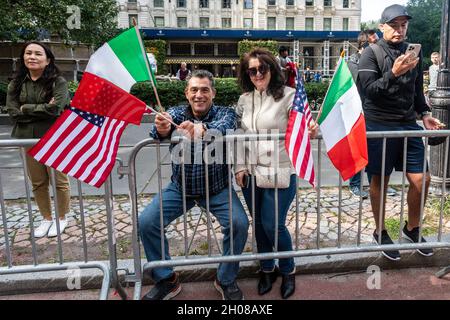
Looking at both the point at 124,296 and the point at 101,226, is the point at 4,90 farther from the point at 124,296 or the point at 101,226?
the point at 124,296

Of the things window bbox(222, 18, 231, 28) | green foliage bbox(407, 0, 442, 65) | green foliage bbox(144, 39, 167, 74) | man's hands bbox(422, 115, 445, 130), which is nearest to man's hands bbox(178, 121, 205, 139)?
man's hands bbox(422, 115, 445, 130)

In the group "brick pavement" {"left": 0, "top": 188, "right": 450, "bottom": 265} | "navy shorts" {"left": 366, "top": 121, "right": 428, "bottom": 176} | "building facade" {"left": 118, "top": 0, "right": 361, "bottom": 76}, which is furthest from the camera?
"building facade" {"left": 118, "top": 0, "right": 361, "bottom": 76}

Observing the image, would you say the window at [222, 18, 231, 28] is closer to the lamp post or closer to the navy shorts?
the lamp post

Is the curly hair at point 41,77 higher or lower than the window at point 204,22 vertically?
lower

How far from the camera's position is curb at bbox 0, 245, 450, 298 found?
3326 mm

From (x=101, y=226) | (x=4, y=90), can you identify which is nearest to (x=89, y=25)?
(x=4, y=90)

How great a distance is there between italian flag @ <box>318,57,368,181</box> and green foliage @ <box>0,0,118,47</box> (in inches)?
549

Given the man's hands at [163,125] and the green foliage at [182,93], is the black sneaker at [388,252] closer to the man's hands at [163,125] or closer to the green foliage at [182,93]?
the man's hands at [163,125]

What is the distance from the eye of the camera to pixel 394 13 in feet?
10.9

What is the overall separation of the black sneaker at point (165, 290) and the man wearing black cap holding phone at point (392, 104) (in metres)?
1.71

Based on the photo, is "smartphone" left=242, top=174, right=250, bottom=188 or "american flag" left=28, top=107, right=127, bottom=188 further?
"smartphone" left=242, top=174, right=250, bottom=188

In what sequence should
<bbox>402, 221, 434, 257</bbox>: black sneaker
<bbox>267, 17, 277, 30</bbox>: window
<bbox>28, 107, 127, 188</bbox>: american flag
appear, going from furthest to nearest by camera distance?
<bbox>267, 17, 277, 30</bbox>: window, <bbox>402, 221, 434, 257</bbox>: black sneaker, <bbox>28, 107, 127, 188</bbox>: american flag
